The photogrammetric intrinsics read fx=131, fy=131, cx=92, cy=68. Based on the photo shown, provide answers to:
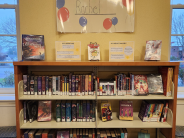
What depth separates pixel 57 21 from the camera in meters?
1.89

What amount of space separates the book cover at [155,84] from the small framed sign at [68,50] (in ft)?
3.41

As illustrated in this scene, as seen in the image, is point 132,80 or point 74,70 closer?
point 132,80

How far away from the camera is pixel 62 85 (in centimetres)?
171

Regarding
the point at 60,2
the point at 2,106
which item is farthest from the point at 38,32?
the point at 2,106

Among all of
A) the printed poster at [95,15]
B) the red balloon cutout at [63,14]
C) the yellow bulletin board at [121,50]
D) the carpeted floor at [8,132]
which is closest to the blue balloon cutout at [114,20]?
the printed poster at [95,15]

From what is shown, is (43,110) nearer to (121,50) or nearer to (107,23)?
(121,50)

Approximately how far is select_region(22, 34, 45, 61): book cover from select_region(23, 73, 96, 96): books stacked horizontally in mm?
274

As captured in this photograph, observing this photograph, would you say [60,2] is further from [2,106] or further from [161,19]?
[2,106]

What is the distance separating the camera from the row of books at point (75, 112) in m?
1.72

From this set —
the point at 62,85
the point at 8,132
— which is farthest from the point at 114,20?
the point at 8,132

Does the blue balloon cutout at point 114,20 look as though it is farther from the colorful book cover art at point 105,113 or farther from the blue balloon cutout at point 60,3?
the colorful book cover art at point 105,113

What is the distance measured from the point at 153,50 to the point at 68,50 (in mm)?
1138

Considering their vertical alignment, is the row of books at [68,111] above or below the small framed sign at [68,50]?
below

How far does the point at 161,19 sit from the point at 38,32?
6.02 ft
